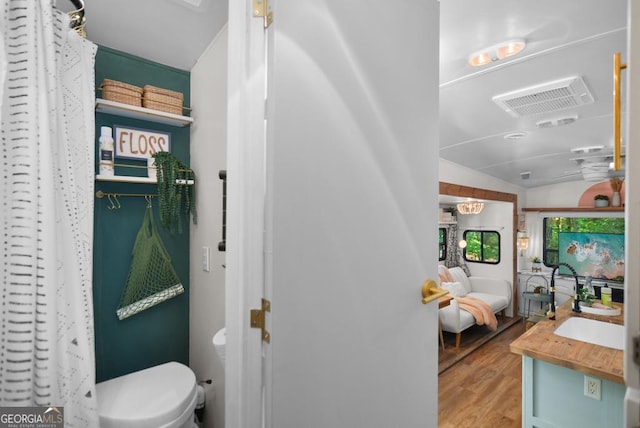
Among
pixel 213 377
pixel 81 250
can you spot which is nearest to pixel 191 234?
pixel 81 250

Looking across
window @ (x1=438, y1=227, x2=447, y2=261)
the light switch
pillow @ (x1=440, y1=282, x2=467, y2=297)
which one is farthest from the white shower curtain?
window @ (x1=438, y1=227, x2=447, y2=261)

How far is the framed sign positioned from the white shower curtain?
19.8 inches

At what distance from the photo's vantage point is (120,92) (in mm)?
1649

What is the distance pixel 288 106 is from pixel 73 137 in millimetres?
1157

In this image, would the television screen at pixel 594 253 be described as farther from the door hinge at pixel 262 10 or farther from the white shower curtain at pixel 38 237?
the white shower curtain at pixel 38 237

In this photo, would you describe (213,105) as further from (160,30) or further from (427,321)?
Answer: (427,321)

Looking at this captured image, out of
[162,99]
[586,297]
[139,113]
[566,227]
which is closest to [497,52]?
[162,99]

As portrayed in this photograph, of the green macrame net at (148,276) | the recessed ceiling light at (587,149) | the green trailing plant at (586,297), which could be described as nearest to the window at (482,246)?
the recessed ceiling light at (587,149)

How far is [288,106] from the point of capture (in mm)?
797

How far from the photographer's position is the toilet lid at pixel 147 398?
1287 millimetres

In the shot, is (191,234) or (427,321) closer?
(427,321)

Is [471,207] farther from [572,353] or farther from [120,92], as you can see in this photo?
[120,92]

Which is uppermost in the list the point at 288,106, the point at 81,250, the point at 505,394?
the point at 288,106

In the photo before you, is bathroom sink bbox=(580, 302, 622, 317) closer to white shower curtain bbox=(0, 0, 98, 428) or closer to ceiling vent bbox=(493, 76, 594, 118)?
ceiling vent bbox=(493, 76, 594, 118)
